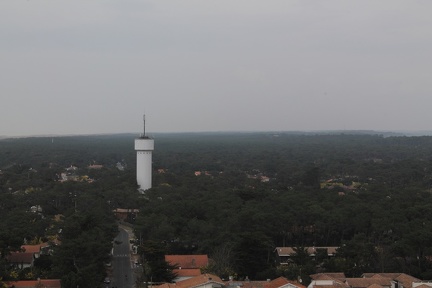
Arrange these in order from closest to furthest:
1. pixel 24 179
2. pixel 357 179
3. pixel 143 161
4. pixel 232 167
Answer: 1. pixel 143 161
2. pixel 24 179
3. pixel 357 179
4. pixel 232 167

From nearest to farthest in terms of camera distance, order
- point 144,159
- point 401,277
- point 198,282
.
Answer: point 198,282 < point 401,277 < point 144,159

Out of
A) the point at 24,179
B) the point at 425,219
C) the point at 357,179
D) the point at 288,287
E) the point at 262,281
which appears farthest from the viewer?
the point at 357,179

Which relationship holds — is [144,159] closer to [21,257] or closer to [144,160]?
[144,160]

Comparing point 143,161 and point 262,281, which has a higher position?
point 143,161

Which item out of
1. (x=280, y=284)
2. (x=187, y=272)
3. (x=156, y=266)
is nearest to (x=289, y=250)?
(x=187, y=272)

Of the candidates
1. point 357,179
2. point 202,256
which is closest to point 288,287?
point 202,256

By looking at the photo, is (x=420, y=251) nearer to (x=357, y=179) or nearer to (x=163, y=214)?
(x=163, y=214)

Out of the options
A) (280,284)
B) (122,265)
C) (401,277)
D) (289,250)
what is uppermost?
(280,284)
